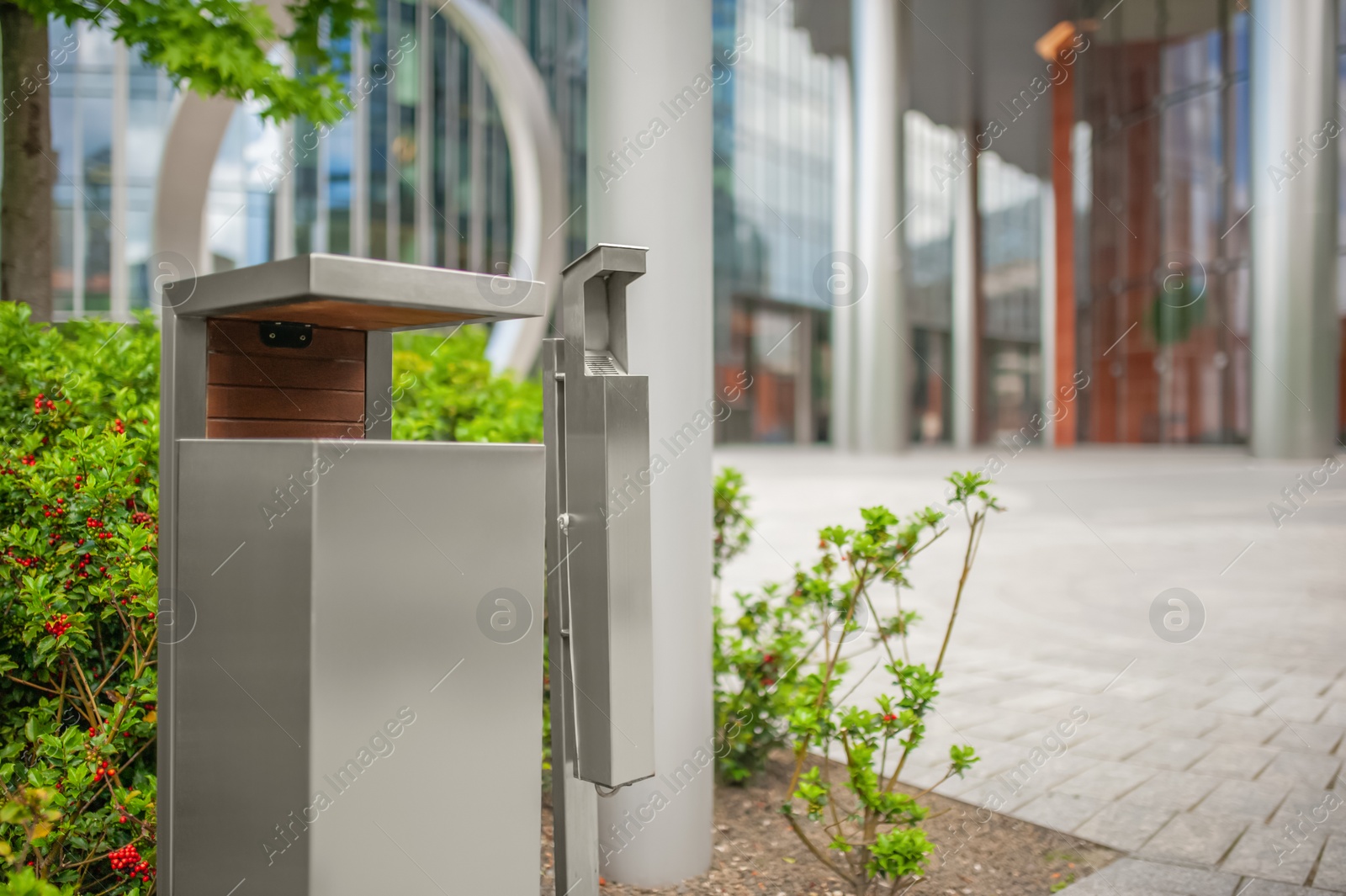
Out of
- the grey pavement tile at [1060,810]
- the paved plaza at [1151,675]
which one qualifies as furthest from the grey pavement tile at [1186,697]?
the grey pavement tile at [1060,810]

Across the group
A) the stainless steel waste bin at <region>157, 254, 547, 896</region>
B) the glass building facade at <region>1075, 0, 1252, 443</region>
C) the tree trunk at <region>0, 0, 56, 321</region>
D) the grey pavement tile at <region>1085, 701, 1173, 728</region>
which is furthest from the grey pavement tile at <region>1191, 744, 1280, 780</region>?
the glass building facade at <region>1075, 0, 1252, 443</region>

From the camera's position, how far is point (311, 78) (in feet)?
19.0

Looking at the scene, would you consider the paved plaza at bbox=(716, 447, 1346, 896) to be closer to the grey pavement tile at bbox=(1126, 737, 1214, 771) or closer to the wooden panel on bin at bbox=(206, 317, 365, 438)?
the grey pavement tile at bbox=(1126, 737, 1214, 771)

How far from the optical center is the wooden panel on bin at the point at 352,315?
1.93m

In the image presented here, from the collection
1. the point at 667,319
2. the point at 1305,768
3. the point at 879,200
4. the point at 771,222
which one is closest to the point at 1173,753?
the point at 1305,768

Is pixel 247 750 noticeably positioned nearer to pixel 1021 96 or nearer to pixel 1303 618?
pixel 1303 618

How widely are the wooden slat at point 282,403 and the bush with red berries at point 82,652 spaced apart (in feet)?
2.06

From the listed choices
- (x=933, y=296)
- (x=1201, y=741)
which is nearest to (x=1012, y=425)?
(x=933, y=296)

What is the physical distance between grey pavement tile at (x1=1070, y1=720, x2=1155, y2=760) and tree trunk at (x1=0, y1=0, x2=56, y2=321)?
17.3ft

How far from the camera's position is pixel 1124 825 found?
3727 mm

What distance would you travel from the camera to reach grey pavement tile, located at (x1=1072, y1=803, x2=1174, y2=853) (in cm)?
358

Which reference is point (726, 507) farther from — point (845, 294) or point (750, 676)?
point (845, 294)

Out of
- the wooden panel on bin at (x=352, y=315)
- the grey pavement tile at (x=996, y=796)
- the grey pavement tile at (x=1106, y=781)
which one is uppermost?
the wooden panel on bin at (x=352, y=315)

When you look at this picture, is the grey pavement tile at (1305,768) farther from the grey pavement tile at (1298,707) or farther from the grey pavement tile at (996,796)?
the grey pavement tile at (996,796)
